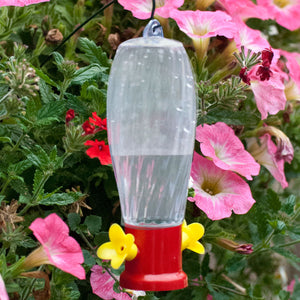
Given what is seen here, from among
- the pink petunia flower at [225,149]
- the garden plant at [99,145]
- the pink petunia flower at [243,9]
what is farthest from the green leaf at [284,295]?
the pink petunia flower at [243,9]

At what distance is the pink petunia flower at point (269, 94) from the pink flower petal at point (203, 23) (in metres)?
0.09

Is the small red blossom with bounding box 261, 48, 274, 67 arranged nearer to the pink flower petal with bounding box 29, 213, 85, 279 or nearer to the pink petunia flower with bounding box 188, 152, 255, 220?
the pink petunia flower with bounding box 188, 152, 255, 220

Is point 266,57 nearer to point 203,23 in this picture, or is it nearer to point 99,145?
point 203,23

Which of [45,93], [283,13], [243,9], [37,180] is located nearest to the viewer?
[37,180]

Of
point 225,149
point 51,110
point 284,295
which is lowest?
point 284,295

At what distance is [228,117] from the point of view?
34.4 inches

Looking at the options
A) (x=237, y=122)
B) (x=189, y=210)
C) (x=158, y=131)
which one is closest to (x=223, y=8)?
(x=237, y=122)

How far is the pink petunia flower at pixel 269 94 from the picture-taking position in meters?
0.86

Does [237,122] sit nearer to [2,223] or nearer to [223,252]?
[223,252]

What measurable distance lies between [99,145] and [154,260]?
0.58 feet

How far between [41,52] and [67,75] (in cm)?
20

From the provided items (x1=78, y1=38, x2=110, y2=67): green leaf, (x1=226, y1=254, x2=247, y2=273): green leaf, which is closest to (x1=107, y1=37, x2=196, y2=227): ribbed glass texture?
(x1=78, y1=38, x2=110, y2=67): green leaf

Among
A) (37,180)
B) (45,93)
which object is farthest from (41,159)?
(45,93)

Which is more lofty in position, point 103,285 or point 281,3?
point 281,3
